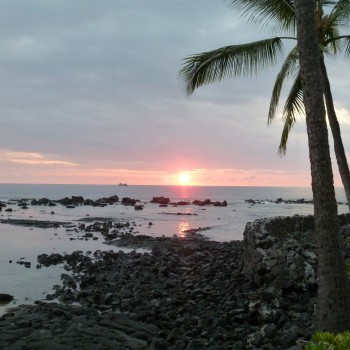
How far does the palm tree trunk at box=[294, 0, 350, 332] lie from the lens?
677 cm

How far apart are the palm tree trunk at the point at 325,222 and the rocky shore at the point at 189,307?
747 mm

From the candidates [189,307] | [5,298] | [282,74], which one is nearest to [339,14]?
[282,74]

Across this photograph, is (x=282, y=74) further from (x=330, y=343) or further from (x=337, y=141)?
(x=330, y=343)

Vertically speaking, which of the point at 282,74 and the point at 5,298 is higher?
the point at 282,74

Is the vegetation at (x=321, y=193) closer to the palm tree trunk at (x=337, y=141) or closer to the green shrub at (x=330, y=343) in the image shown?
the green shrub at (x=330, y=343)

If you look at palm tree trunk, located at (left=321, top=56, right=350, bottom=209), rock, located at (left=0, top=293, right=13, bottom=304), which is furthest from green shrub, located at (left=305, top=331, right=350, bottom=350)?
rock, located at (left=0, top=293, right=13, bottom=304)

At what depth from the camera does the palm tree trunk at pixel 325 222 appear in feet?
22.2

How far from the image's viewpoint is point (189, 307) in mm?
11266

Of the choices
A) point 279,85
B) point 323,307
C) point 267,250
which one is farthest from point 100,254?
point 323,307

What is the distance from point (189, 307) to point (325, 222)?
18.5 ft

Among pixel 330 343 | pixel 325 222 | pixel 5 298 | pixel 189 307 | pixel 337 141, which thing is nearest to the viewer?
pixel 330 343

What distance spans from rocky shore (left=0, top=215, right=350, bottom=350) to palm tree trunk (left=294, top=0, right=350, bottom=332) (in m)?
0.75

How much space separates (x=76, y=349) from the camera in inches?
314

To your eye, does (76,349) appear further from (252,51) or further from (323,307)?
(252,51)
